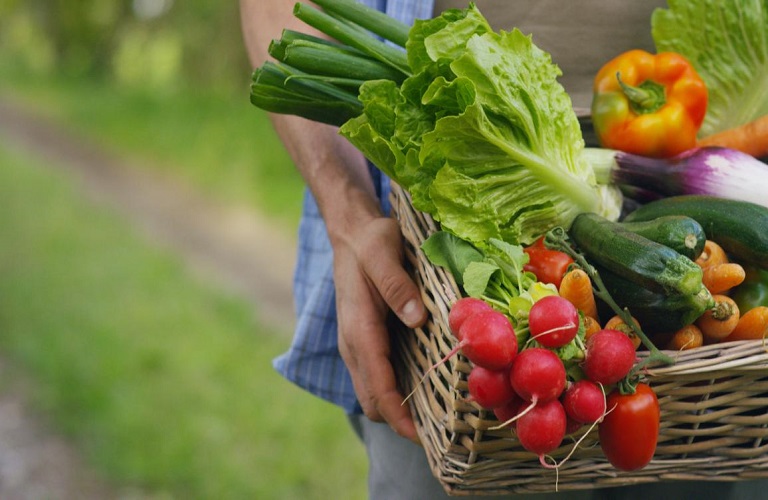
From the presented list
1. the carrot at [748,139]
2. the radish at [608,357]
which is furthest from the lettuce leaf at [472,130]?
the carrot at [748,139]

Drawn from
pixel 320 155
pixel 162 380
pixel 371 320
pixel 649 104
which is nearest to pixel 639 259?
pixel 371 320

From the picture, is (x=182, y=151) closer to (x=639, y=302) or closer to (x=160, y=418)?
(x=160, y=418)

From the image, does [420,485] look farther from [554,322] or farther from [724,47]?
[724,47]

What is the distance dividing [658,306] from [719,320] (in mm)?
121

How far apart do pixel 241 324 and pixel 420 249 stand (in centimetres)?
352

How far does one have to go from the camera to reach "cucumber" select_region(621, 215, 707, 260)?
1499 mm

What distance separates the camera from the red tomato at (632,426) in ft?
4.31

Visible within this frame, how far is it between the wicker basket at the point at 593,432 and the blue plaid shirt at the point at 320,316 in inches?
14.4

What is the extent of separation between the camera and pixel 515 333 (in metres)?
1.31

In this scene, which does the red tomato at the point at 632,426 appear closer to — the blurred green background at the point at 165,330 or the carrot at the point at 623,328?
the carrot at the point at 623,328

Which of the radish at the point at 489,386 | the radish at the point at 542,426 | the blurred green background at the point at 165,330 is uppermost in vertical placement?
the radish at the point at 489,386

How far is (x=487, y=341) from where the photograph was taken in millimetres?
1226

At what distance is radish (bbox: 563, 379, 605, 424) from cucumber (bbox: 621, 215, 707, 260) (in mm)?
343

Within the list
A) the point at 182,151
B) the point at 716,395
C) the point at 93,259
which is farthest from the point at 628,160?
the point at 182,151
